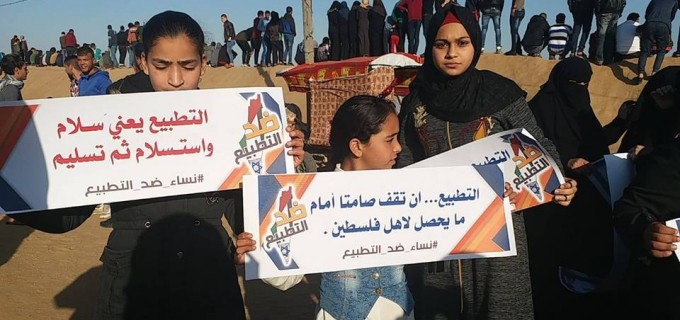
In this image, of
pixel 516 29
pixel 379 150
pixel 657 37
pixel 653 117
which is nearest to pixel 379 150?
pixel 379 150

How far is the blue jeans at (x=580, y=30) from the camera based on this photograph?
39.8 ft

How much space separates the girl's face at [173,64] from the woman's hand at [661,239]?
5.68ft

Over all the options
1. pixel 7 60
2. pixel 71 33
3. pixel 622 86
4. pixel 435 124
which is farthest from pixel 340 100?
pixel 71 33

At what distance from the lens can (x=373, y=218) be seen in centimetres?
195

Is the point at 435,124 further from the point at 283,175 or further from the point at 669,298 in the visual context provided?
the point at 669,298

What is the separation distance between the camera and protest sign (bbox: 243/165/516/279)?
1809 millimetres

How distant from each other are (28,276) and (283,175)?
191 inches

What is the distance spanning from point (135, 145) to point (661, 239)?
6.19 feet

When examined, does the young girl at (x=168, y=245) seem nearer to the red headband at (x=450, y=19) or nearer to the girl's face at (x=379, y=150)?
the girl's face at (x=379, y=150)

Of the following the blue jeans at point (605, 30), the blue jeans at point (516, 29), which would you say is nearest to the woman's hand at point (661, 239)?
the blue jeans at point (605, 30)

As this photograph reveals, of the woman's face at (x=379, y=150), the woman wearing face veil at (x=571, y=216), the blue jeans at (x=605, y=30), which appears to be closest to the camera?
the woman's face at (x=379, y=150)

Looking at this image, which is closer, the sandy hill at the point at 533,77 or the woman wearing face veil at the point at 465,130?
the woman wearing face veil at the point at 465,130

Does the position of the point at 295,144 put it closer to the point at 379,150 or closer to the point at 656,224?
the point at 379,150

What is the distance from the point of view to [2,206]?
5.45 feet
